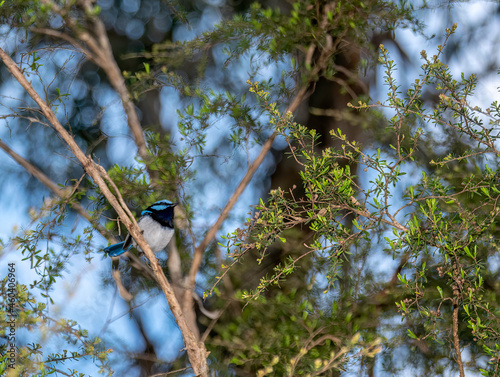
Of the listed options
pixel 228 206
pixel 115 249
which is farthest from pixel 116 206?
pixel 228 206

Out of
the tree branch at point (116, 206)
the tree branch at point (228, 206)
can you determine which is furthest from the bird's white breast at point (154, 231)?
the tree branch at point (116, 206)

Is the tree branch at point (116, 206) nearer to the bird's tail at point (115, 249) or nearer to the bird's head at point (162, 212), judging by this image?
the bird's tail at point (115, 249)

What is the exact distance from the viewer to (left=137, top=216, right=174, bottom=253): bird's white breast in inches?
137

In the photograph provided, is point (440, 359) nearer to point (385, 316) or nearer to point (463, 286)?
point (385, 316)

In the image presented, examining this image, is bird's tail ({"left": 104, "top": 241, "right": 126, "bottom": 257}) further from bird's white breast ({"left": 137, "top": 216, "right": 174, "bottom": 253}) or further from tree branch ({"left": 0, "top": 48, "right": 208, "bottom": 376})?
tree branch ({"left": 0, "top": 48, "right": 208, "bottom": 376})

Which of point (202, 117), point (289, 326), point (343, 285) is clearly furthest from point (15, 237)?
point (343, 285)

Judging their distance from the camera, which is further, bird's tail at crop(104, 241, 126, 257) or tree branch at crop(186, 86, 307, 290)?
tree branch at crop(186, 86, 307, 290)

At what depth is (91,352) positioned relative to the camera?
8.50ft

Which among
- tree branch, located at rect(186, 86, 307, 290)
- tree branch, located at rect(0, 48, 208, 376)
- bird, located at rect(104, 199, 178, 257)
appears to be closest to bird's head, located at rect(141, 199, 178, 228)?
bird, located at rect(104, 199, 178, 257)

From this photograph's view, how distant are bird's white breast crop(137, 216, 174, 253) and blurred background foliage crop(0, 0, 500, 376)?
0.13m

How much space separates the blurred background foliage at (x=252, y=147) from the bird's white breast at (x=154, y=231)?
13cm

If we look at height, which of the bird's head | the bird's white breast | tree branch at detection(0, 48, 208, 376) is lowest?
tree branch at detection(0, 48, 208, 376)

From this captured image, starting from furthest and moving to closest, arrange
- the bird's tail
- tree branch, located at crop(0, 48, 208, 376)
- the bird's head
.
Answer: the bird's head
the bird's tail
tree branch, located at crop(0, 48, 208, 376)

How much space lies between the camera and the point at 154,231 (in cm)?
349
